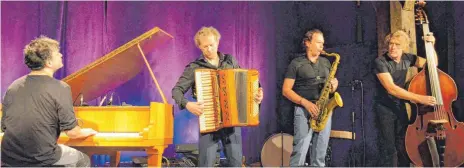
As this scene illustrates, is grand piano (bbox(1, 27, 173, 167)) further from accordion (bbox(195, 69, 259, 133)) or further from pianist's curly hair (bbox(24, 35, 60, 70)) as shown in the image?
pianist's curly hair (bbox(24, 35, 60, 70))

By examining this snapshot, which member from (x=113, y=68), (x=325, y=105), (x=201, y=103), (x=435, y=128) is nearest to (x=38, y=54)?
(x=113, y=68)

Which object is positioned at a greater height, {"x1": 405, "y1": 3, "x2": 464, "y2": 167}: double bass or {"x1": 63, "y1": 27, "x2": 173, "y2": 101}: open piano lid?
{"x1": 63, "y1": 27, "x2": 173, "y2": 101}: open piano lid

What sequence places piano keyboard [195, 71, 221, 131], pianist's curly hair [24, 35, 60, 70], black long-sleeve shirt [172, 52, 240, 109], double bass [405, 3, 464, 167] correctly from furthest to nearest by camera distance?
double bass [405, 3, 464, 167], black long-sleeve shirt [172, 52, 240, 109], piano keyboard [195, 71, 221, 131], pianist's curly hair [24, 35, 60, 70]

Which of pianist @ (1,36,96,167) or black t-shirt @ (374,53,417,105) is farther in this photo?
black t-shirt @ (374,53,417,105)

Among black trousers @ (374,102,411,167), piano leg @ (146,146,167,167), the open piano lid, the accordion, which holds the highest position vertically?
the open piano lid

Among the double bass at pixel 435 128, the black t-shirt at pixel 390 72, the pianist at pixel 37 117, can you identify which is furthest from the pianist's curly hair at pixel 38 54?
the double bass at pixel 435 128

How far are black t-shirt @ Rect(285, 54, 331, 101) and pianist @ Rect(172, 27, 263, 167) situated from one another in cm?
69

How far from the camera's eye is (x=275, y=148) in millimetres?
5719

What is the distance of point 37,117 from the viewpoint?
3.04 metres

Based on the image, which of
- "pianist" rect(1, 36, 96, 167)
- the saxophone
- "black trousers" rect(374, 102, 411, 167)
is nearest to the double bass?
"black trousers" rect(374, 102, 411, 167)

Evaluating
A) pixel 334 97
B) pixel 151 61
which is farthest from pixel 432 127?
pixel 151 61

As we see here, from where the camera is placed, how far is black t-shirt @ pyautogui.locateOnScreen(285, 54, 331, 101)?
13.8 feet

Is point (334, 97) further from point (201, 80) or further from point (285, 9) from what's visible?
point (285, 9)

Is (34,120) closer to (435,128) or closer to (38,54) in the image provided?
(38,54)
